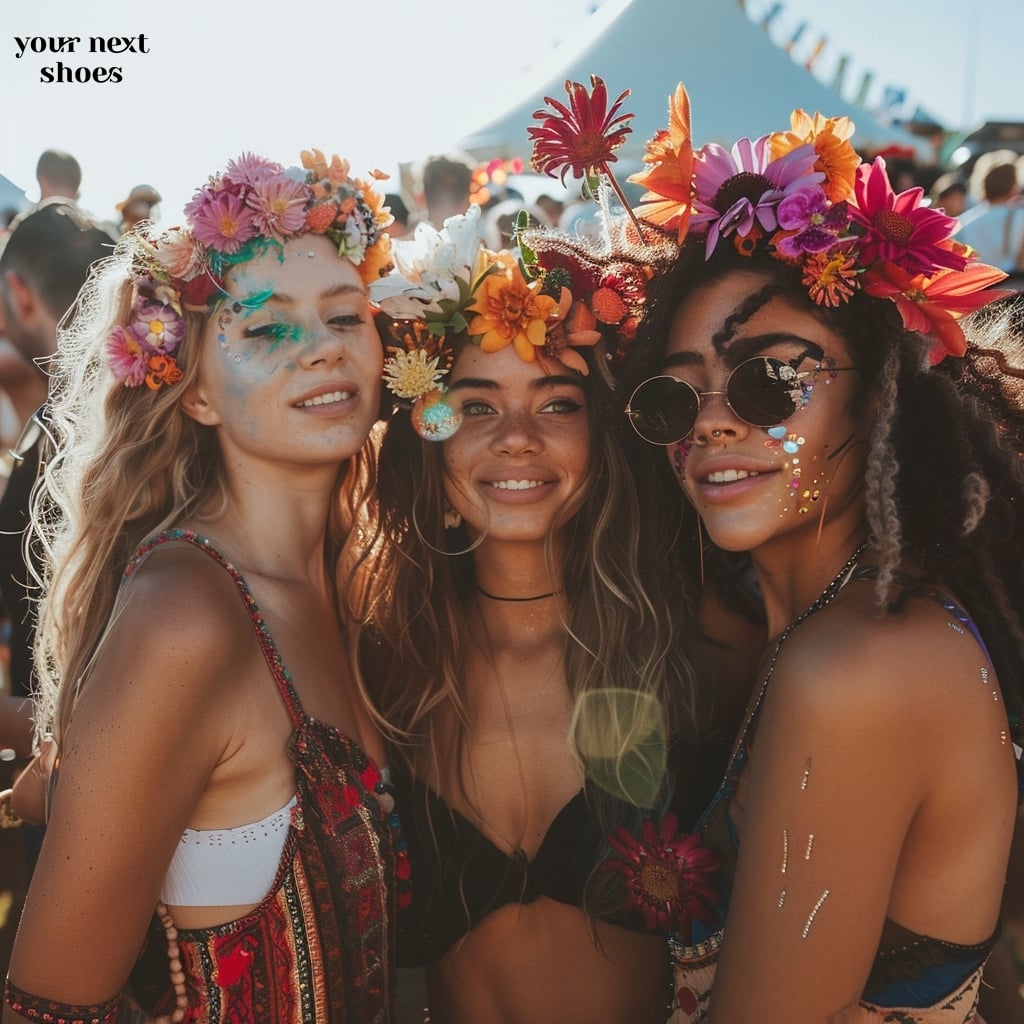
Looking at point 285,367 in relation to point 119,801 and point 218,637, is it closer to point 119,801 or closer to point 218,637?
point 218,637

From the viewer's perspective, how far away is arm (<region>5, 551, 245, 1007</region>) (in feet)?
5.79

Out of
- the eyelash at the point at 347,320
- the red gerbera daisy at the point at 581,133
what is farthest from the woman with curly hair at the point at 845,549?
the eyelash at the point at 347,320

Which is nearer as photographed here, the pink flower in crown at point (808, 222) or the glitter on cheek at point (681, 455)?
the pink flower in crown at point (808, 222)

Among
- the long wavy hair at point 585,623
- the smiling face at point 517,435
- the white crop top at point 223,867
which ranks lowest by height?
the white crop top at point 223,867

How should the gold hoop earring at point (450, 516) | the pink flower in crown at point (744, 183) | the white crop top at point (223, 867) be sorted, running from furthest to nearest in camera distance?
the gold hoop earring at point (450, 516) → the pink flower in crown at point (744, 183) → the white crop top at point (223, 867)

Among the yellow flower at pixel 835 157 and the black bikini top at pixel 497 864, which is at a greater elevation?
the yellow flower at pixel 835 157

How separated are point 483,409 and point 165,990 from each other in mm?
1512

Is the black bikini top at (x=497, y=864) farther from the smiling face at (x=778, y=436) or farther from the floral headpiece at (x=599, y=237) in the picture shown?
the floral headpiece at (x=599, y=237)

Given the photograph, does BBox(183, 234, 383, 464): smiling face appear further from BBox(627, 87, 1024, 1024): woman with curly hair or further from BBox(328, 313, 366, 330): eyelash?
BBox(627, 87, 1024, 1024): woman with curly hair

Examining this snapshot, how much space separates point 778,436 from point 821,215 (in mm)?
472

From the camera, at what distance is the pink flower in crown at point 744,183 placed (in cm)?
206

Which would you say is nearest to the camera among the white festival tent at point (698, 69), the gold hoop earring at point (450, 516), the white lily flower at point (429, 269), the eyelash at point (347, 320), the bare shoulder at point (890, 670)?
the bare shoulder at point (890, 670)

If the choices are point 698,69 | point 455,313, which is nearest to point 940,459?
point 455,313

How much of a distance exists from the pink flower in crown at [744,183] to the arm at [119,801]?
4.54 ft
